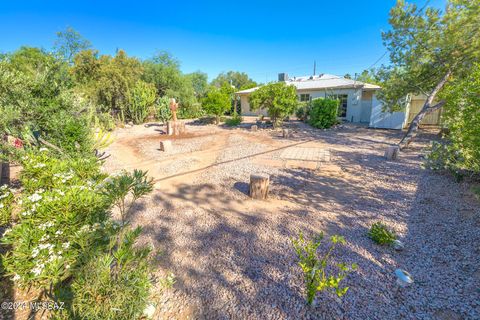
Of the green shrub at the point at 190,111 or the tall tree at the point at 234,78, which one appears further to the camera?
the tall tree at the point at 234,78

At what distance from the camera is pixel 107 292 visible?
1555 millimetres

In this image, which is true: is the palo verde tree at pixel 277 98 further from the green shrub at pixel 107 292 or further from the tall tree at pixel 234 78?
the tall tree at pixel 234 78

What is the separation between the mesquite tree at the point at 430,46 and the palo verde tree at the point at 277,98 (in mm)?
4576

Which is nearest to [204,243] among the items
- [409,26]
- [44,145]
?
[44,145]

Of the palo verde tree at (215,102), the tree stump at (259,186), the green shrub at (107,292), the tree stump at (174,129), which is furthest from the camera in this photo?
the palo verde tree at (215,102)

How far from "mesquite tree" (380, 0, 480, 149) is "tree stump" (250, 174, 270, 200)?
7047 millimetres

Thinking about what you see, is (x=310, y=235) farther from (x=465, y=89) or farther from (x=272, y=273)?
(x=465, y=89)

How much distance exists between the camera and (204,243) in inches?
117

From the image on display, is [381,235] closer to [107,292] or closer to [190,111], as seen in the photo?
[107,292]

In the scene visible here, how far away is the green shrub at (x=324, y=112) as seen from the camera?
12.6 meters

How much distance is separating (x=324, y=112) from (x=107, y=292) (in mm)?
13392

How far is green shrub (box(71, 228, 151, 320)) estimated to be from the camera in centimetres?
149

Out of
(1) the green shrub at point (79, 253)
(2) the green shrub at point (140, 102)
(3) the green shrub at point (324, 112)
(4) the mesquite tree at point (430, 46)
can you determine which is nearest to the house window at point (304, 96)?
(3) the green shrub at point (324, 112)

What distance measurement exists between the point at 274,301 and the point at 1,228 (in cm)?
386
